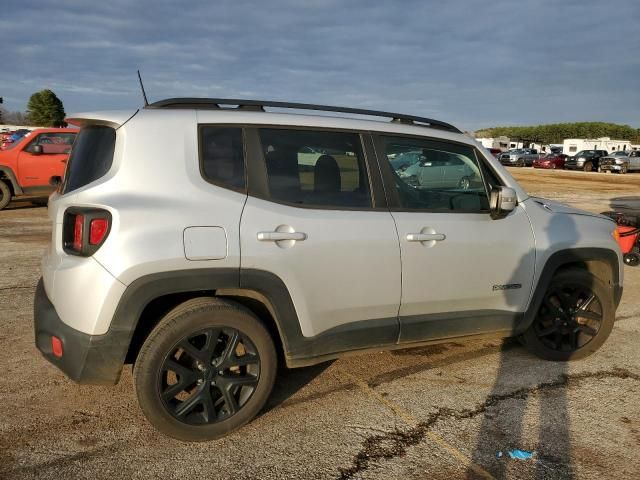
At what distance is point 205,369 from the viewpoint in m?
2.92

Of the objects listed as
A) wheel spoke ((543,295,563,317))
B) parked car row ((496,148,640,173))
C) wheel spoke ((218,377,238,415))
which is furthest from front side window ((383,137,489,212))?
parked car row ((496,148,640,173))

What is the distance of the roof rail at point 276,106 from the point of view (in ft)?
10.1

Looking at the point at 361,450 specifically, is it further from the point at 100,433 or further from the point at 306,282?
the point at 100,433

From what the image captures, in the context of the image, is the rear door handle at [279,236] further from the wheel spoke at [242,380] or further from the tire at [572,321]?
the tire at [572,321]

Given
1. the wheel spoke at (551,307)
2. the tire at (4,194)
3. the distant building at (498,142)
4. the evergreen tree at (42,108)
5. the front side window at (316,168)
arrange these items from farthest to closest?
the evergreen tree at (42,108) < the distant building at (498,142) < the tire at (4,194) < the wheel spoke at (551,307) < the front side window at (316,168)

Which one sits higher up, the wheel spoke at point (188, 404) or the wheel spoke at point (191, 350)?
the wheel spoke at point (191, 350)

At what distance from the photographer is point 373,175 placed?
11.0 feet

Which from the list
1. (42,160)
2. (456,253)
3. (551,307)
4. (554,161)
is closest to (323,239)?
(456,253)

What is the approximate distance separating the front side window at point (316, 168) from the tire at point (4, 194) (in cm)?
1097

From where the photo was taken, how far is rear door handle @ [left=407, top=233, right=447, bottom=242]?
130 inches

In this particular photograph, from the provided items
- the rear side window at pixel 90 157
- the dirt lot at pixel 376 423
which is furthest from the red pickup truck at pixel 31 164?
the rear side window at pixel 90 157

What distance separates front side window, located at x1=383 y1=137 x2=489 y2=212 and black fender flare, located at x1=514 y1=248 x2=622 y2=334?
70cm

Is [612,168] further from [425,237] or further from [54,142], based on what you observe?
[425,237]

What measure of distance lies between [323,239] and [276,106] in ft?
2.97
